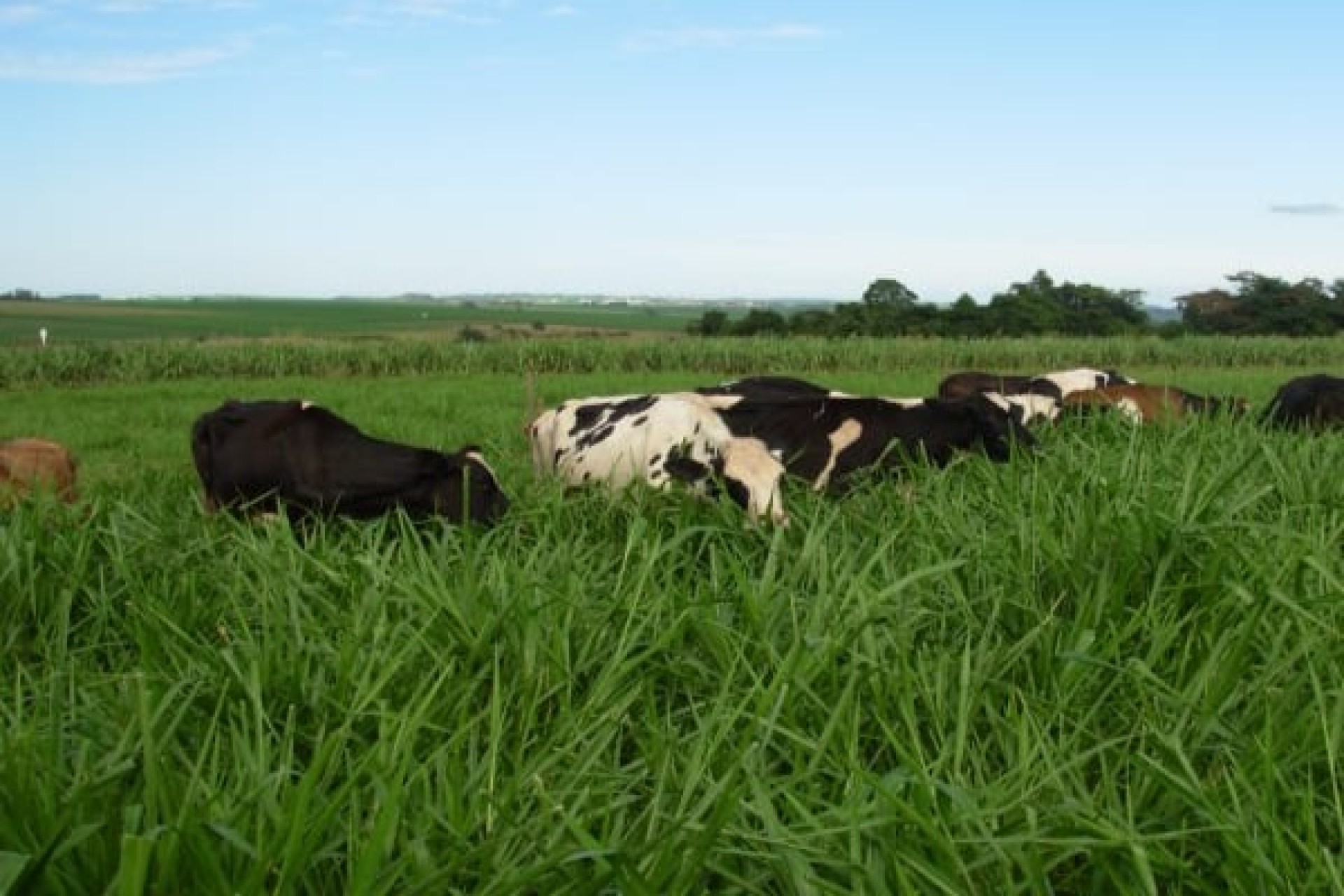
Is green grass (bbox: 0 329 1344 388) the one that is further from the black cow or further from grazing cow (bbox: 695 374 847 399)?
the black cow

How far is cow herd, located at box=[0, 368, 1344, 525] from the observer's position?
525 centimetres

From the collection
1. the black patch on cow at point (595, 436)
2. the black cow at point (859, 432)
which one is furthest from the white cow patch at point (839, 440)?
the black patch on cow at point (595, 436)

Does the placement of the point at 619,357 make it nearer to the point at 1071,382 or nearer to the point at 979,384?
the point at 979,384

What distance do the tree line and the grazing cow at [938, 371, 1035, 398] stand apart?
77.0 feet

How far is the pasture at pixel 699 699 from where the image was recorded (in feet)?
7.71

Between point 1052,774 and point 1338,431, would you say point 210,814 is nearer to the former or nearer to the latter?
point 1052,774

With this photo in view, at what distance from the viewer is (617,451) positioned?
5953 millimetres

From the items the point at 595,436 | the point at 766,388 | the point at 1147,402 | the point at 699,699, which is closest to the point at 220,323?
the point at 766,388

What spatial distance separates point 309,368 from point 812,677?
76.1ft

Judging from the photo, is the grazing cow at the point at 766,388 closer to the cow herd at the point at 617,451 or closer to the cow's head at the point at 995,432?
the cow herd at the point at 617,451

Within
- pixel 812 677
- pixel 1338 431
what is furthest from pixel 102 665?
pixel 1338 431

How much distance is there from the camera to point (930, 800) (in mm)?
2469

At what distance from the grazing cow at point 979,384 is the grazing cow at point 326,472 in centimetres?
406

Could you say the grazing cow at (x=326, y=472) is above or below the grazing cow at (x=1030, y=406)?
below
